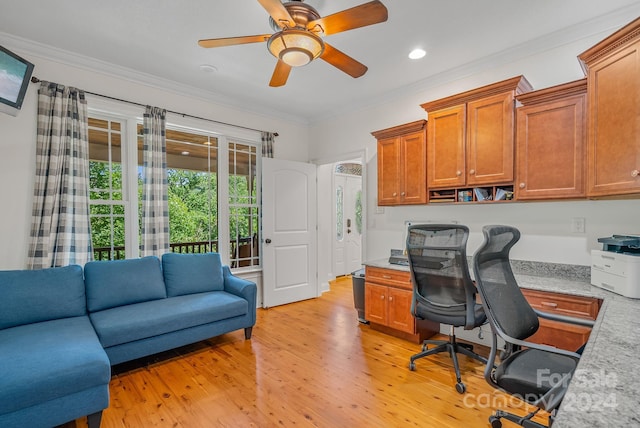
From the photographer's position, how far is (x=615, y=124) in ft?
6.34

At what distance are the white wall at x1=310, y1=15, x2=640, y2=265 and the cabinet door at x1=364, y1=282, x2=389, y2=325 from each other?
27.8 inches

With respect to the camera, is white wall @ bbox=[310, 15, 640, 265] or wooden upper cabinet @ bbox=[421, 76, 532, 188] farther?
wooden upper cabinet @ bbox=[421, 76, 532, 188]

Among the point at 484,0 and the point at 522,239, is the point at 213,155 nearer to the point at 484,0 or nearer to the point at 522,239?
the point at 484,0

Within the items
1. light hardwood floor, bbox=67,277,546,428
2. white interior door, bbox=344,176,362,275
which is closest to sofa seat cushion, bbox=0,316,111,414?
light hardwood floor, bbox=67,277,546,428

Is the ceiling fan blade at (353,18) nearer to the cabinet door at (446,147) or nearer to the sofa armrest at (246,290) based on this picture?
the cabinet door at (446,147)

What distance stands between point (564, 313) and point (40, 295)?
4066mm

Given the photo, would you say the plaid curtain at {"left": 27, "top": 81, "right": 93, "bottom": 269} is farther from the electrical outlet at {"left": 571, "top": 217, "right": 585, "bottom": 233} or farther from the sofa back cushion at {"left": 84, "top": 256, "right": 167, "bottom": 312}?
the electrical outlet at {"left": 571, "top": 217, "right": 585, "bottom": 233}

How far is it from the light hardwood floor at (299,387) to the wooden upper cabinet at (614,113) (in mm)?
Answer: 1644

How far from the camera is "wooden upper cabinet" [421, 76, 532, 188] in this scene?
2635 mm

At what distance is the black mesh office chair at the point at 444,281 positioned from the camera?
2285 mm

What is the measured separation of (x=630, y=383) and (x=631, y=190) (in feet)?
5.19

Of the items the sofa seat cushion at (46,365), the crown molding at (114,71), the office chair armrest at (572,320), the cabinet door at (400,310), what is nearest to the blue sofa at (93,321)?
the sofa seat cushion at (46,365)

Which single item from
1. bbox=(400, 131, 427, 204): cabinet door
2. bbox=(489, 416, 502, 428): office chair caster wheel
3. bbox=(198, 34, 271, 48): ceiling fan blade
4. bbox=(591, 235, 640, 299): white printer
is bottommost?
bbox=(489, 416, 502, 428): office chair caster wheel

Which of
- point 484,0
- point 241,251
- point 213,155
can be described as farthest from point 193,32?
point 241,251
